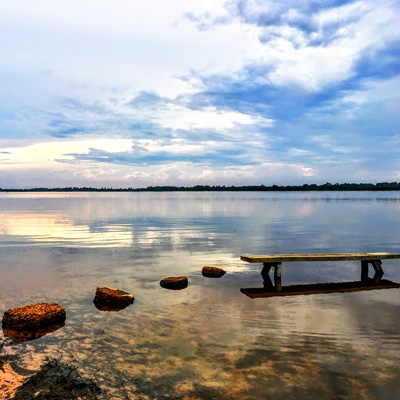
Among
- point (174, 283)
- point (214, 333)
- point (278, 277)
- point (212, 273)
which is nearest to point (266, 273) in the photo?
point (278, 277)

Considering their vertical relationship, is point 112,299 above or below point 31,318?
below

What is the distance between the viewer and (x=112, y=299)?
1102 cm

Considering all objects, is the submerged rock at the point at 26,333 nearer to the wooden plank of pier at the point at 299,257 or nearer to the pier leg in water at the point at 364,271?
the wooden plank of pier at the point at 299,257

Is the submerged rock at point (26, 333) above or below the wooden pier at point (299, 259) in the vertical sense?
below

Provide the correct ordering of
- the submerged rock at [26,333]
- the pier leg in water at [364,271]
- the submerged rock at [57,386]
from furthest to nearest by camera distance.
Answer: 1. the pier leg in water at [364,271]
2. the submerged rock at [26,333]
3. the submerged rock at [57,386]

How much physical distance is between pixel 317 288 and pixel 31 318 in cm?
1027

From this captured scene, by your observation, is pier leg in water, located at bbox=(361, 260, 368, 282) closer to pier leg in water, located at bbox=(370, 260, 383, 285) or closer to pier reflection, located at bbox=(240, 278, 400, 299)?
pier reflection, located at bbox=(240, 278, 400, 299)

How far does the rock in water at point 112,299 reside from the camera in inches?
434

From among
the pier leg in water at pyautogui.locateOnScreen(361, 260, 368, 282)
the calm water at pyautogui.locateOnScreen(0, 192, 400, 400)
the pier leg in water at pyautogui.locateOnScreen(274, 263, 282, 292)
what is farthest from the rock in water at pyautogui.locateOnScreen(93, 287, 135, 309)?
the pier leg in water at pyautogui.locateOnScreen(361, 260, 368, 282)

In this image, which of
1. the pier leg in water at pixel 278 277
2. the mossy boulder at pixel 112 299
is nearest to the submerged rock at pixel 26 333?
the mossy boulder at pixel 112 299

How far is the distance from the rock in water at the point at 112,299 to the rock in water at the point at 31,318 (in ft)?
6.21

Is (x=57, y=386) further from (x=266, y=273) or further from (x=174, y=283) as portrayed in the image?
(x=266, y=273)

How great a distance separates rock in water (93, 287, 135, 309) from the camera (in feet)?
36.2

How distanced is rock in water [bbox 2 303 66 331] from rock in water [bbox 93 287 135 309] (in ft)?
6.21
